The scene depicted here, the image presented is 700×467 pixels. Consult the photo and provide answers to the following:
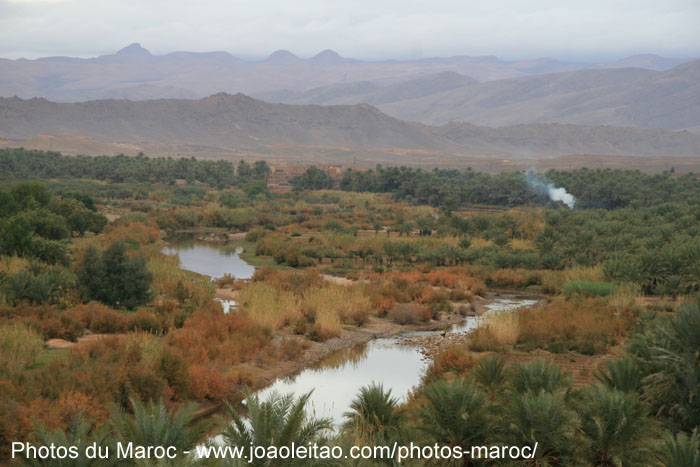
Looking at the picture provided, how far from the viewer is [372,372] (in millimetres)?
18141

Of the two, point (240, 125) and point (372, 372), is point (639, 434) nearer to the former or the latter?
point (372, 372)

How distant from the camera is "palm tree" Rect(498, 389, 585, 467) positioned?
9953 millimetres

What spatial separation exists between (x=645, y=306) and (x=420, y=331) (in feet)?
20.9

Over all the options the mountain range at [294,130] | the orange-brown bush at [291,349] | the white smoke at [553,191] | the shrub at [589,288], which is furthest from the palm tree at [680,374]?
the mountain range at [294,130]

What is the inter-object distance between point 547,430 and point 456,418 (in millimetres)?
1232

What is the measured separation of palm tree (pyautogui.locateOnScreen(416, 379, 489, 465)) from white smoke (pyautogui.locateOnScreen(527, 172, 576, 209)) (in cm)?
5495

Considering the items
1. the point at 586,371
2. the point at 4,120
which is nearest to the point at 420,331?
the point at 586,371

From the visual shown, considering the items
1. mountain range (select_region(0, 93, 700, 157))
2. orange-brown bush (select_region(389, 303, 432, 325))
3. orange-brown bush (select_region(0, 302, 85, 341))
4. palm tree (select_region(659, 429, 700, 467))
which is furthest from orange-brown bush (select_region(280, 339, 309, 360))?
mountain range (select_region(0, 93, 700, 157))

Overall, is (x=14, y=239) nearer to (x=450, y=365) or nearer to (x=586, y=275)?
(x=450, y=365)

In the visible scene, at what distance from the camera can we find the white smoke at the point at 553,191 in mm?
65131

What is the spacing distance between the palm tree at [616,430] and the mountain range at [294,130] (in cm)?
14437

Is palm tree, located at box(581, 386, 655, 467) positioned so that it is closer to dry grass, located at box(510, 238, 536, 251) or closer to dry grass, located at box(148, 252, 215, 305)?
dry grass, located at box(148, 252, 215, 305)

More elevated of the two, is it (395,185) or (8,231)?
(8,231)

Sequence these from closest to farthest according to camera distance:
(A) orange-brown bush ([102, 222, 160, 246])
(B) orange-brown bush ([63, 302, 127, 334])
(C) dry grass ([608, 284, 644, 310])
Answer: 1. (B) orange-brown bush ([63, 302, 127, 334])
2. (C) dry grass ([608, 284, 644, 310])
3. (A) orange-brown bush ([102, 222, 160, 246])
